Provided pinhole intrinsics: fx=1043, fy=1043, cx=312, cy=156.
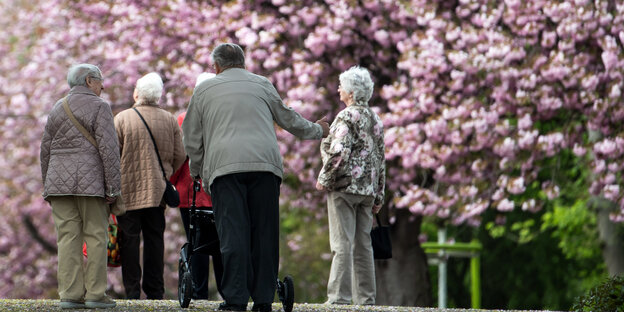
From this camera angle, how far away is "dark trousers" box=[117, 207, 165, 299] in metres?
8.30

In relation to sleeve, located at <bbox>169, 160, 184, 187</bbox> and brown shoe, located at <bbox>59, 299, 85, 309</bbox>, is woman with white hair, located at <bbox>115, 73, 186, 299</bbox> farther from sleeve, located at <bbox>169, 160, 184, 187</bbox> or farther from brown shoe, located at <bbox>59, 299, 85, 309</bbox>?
brown shoe, located at <bbox>59, 299, 85, 309</bbox>

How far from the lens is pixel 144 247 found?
8.34 meters

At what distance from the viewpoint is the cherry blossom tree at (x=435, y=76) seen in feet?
39.8

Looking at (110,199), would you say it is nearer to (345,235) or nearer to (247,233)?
(247,233)

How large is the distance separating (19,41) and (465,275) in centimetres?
1208

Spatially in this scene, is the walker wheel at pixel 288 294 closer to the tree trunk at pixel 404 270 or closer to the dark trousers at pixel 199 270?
the dark trousers at pixel 199 270

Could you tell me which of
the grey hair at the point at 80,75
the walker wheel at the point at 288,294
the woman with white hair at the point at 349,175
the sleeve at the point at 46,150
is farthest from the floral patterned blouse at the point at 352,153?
the sleeve at the point at 46,150

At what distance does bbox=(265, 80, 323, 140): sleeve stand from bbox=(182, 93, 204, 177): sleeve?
0.46m

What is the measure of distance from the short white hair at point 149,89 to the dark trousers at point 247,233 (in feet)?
7.14

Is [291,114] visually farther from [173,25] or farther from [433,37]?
[173,25]

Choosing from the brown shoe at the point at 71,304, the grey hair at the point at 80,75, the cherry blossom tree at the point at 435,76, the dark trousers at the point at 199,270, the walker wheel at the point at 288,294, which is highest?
the cherry blossom tree at the point at 435,76

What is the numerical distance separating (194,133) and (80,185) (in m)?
0.87

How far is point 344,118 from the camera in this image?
27.2 feet

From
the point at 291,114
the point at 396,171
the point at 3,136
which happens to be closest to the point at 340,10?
the point at 396,171
